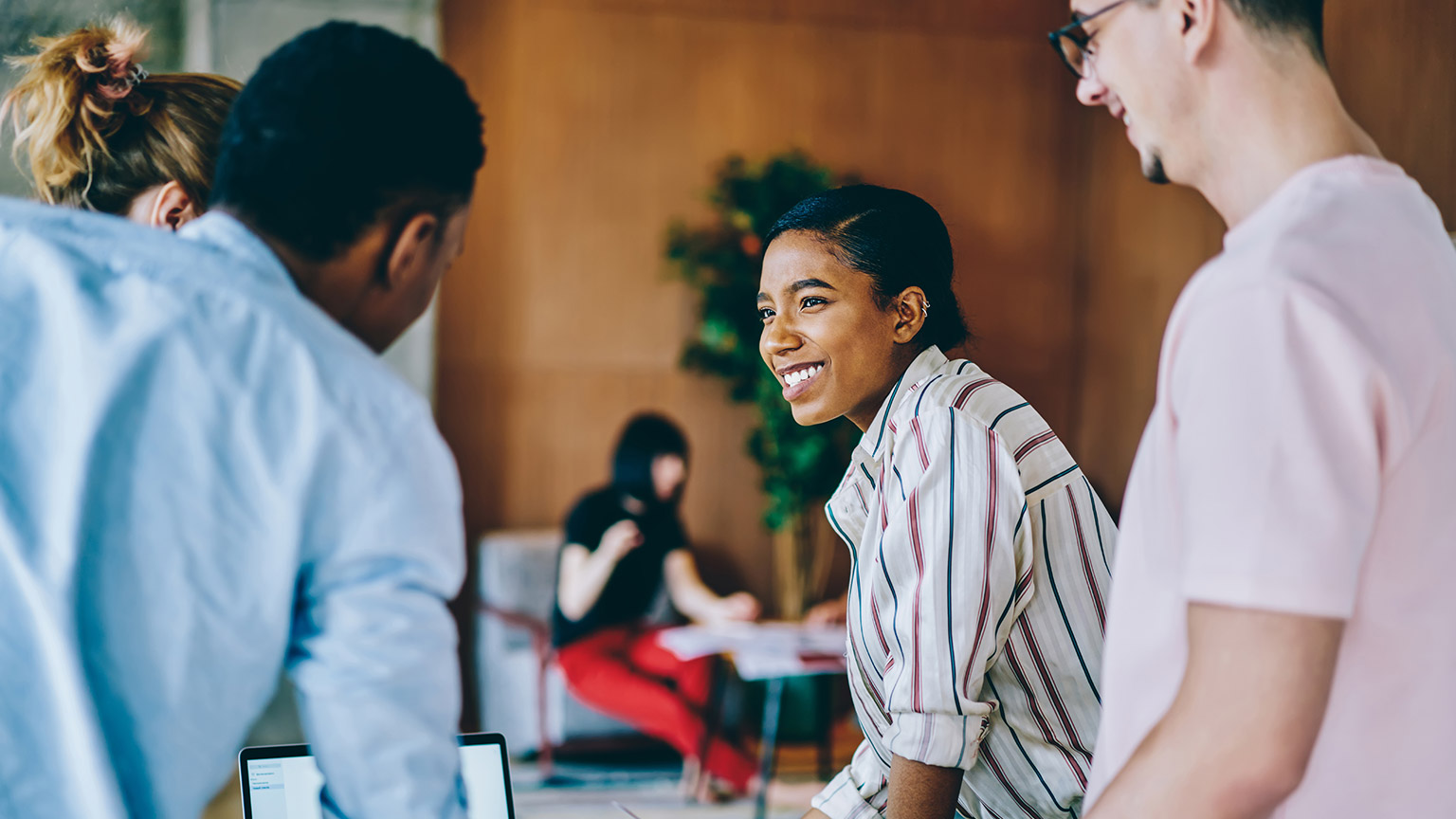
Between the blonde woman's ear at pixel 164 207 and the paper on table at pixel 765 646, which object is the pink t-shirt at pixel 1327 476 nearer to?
the blonde woman's ear at pixel 164 207

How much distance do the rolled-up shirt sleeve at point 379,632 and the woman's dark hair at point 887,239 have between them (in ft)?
2.50

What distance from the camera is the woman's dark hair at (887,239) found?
1.41 metres

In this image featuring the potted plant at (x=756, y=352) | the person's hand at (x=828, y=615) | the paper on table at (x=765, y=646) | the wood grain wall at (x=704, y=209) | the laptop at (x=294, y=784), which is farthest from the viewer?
the wood grain wall at (x=704, y=209)

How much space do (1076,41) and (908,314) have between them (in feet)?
1.82

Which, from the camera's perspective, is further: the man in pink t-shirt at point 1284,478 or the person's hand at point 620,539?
the person's hand at point 620,539

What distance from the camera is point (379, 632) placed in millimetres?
741

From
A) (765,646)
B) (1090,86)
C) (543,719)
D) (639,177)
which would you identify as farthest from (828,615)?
(1090,86)

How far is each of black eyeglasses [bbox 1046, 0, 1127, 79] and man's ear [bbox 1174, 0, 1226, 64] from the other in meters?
0.05

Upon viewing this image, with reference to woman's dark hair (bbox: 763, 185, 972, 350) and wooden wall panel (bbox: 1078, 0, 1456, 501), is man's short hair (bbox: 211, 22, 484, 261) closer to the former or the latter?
woman's dark hair (bbox: 763, 185, 972, 350)

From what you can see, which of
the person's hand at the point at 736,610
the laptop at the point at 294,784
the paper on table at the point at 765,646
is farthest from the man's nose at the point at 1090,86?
the person's hand at the point at 736,610

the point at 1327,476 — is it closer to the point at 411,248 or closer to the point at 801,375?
the point at 411,248

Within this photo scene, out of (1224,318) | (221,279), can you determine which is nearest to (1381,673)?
(1224,318)

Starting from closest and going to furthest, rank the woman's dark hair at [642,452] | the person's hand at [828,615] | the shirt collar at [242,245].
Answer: the shirt collar at [242,245], the woman's dark hair at [642,452], the person's hand at [828,615]

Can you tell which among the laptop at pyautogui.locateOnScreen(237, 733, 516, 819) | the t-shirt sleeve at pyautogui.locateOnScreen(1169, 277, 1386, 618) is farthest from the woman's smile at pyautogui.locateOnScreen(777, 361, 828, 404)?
the t-shirt sleeve at pyautogui.locateOnScreen(1169, 277, 1386, 618)
